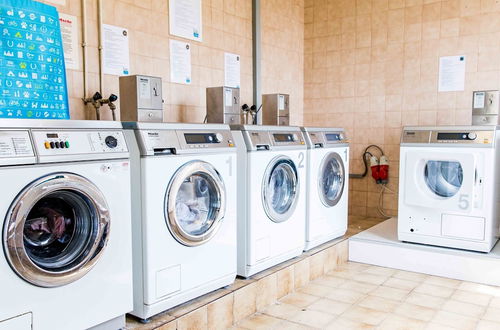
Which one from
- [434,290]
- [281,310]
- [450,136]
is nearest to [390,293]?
[434,290]

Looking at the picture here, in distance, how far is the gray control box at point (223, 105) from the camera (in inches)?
134

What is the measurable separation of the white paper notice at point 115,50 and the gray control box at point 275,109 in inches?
52.9

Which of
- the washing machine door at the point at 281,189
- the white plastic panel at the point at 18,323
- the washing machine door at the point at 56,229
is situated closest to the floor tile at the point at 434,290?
the washing machine door at the point at 281,189

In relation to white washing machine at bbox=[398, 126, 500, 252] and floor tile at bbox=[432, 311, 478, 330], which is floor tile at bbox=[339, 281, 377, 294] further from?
white washing machine at bbox=[398, 126, 500, 252]

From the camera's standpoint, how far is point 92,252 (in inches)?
74.9

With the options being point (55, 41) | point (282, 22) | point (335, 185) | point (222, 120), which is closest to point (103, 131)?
point (55, 41)

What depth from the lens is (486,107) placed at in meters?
3.72

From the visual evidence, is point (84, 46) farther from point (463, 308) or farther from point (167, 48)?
point (463, 308)

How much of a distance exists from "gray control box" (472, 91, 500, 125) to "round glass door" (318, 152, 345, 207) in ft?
4.05

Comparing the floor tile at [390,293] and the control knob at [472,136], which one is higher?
the control knob at [472,136]

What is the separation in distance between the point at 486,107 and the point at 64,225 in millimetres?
3452

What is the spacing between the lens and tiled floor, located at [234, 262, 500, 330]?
262 centimetres

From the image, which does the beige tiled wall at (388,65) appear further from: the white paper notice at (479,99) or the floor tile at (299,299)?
the floor tile at (299,299)

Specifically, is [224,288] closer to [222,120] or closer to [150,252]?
[150,252]
